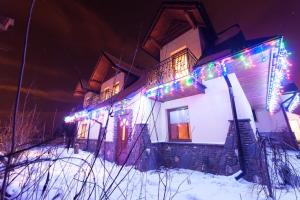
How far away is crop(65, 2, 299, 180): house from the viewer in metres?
5.43

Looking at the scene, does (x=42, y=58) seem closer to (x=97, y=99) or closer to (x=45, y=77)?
(x=45, y=77)

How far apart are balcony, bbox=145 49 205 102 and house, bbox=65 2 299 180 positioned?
4cm

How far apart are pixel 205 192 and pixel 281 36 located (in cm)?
470

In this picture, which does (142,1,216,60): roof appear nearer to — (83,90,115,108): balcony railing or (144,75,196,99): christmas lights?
(144,75,196,99): christmas lights

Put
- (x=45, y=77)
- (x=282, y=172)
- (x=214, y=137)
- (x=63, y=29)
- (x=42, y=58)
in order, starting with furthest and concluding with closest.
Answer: (x=214, y=137) < (x=282, y=172) < (x=63, y=29) < (x=45, y=77) < (x=42, y=58)

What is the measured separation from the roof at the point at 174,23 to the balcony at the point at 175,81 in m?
2.52

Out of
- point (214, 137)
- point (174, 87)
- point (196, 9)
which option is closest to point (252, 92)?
point (214, 137)

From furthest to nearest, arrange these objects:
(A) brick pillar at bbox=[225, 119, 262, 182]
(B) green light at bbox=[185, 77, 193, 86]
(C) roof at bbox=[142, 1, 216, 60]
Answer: (C) roof at bbox=[142, 1, 216, 60], (B) green light at bbox=[185, 77, 193, 86], (A) brick pillar at bbox=[225, 119, 262, 182]

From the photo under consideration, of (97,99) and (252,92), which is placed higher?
(97,99)

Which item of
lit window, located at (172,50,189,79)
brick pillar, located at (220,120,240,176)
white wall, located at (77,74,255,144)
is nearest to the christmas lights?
white wall, located at (77,74,255,144)

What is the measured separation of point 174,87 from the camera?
6.83m

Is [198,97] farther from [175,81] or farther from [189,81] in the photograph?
[175,81]

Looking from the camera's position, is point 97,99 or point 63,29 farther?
point 97,99

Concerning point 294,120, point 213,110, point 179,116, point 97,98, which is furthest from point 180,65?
point 294,120
